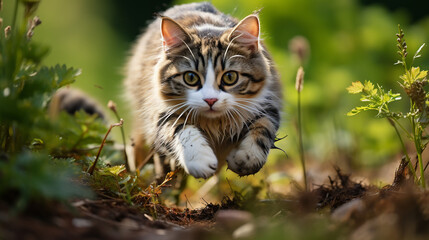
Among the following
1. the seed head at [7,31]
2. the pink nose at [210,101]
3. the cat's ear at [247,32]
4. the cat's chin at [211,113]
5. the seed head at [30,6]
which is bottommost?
the cat's chin at [211,113]

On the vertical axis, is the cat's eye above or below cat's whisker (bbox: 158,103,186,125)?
above

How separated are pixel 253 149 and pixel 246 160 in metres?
0.08

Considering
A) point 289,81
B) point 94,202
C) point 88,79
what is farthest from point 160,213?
point 88,79

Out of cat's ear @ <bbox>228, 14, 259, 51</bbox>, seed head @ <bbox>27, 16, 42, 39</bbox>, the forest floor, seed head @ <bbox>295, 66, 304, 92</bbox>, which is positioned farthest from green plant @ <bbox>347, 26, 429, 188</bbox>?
seed head @ <bbox>27, 16, 42, 39</bbox>

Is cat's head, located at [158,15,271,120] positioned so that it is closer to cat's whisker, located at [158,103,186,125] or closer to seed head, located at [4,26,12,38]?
cat's whisker, located at [158,103,186,125]

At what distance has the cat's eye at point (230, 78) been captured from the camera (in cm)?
252

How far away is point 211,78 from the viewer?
8.06 ft

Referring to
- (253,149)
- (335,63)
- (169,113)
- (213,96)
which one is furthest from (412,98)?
(335,63)

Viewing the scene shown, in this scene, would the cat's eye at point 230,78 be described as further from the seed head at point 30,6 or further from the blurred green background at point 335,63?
the blurred green background at point 335,63

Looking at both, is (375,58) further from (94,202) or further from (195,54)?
(94,202)

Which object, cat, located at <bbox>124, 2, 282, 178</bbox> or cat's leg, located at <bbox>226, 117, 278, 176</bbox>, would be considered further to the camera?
cat, located at <bbox>124, 2, 282, 178</bbox>

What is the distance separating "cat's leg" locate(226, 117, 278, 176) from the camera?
226 cm

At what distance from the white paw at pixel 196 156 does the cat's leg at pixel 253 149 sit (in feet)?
0.39

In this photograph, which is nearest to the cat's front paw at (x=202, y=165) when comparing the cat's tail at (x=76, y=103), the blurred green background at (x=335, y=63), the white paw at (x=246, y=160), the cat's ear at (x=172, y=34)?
the white paw at (x=246, y=160)
